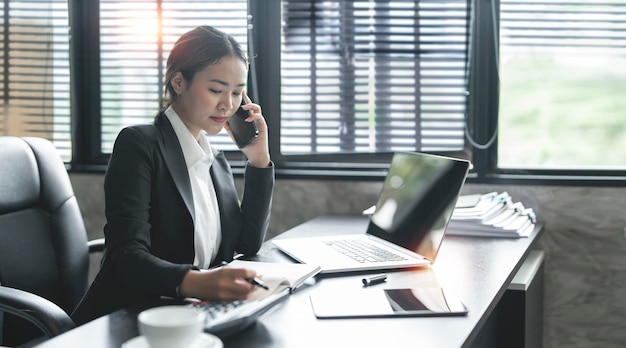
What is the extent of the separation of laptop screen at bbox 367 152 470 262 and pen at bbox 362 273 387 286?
24 cm

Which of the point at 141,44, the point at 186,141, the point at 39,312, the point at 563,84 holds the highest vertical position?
the point at 141,44

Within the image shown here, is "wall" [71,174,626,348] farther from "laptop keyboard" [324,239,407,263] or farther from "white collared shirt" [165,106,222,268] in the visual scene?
"white collared shirt" [165,106,222,268]

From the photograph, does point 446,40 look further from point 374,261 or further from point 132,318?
point 132,318

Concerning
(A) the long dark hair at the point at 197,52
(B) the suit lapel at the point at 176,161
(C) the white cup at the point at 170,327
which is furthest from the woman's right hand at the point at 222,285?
(A) the long dark hair at the point at 197,52

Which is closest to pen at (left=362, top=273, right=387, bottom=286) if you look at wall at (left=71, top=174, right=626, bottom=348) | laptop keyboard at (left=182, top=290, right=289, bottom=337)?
laptop keyboard at (left=182, top=290, right=289, bottom=337)

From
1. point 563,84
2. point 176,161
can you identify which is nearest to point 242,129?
point 176,161

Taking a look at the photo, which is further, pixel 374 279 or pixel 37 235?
pixel 37 235

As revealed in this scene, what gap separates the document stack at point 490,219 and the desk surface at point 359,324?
1.29 feet

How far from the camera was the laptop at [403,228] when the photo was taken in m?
1.78

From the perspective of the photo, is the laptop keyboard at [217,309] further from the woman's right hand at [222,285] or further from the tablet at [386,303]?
the tablet at [386,303]

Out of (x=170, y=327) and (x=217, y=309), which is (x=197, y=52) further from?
(x=170, y=327)

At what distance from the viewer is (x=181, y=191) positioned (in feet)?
5.56

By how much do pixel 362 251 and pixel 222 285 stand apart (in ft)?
2.19

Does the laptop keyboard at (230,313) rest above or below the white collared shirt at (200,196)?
below
